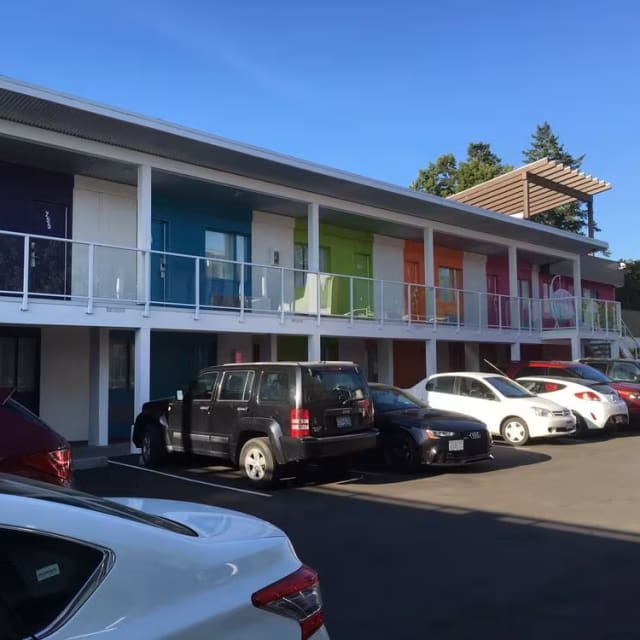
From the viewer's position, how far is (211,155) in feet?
47.9

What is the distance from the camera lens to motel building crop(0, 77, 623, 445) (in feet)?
41.6

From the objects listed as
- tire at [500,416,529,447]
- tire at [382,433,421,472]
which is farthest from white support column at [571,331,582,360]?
tire at [382,433,421,472]

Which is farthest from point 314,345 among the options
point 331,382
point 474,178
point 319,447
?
point 474,178

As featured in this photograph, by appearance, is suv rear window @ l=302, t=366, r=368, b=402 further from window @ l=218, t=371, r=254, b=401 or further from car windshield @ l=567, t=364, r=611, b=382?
car windshield @ l=567, t=364, r=611, b=382

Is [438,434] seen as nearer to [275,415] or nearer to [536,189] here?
[275,415]

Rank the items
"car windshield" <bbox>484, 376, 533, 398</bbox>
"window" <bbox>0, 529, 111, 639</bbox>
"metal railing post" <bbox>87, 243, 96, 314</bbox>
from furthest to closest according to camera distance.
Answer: "car windshield" <bbox>484, 376, 533, 398</bbox>, "metal railing post" <bbox>87, 243, 96, 314</bbox>, "window" <bbox>0, 529, 111, 639</bbox>

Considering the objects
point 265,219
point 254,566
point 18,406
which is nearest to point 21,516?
point 254,566

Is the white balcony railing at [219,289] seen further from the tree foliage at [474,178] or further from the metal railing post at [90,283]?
the tree foliage at [474,178]

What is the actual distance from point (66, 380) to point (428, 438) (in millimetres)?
8616

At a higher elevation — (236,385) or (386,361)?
(386,361)

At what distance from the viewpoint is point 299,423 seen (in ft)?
30.7

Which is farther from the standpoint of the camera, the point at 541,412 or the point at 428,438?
the point at 541,412

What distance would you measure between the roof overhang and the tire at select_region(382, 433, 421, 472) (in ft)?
23.2

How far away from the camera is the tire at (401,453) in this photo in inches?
436
